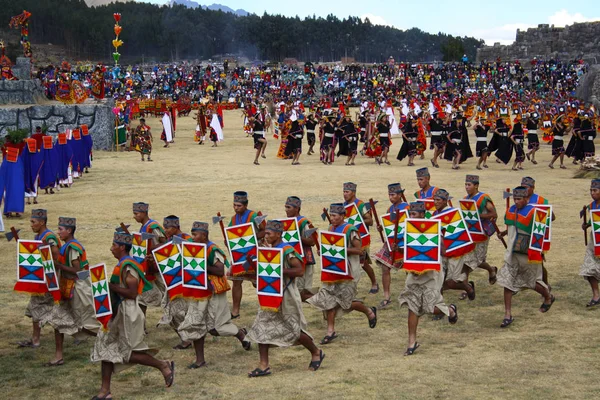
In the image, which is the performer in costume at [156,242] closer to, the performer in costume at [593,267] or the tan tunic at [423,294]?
the tan tunic at [423,294]

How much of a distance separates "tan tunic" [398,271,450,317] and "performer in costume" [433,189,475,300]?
155 cm

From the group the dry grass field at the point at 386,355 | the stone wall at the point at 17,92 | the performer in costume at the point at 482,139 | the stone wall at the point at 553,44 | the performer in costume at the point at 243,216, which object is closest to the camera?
the dry grass field at the point at 386,355

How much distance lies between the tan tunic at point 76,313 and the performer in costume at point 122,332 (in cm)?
119

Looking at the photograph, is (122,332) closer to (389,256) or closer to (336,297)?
(336,297)

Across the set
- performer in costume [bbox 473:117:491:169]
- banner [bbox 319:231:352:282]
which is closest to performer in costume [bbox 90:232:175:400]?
banner [bbox 319:231:352:282]

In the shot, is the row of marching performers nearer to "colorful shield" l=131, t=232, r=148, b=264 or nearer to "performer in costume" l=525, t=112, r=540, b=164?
"colorful shield" l=131, t=232, r=148, b=264

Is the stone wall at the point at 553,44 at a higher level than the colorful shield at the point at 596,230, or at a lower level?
higher

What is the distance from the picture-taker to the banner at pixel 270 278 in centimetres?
852

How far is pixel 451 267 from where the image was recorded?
1120 centimetres

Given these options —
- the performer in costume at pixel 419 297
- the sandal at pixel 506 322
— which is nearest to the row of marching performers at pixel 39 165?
the performer in costume at pixel 419 297

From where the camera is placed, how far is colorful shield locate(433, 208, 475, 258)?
34.8 ft

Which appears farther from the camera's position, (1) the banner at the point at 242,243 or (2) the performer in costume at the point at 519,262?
(2) the performer in costume at the point at 519,262

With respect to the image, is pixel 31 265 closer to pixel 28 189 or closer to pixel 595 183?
pixel 595 183

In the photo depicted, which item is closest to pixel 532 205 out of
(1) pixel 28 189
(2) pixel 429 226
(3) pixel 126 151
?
(2) pixel 429 226
